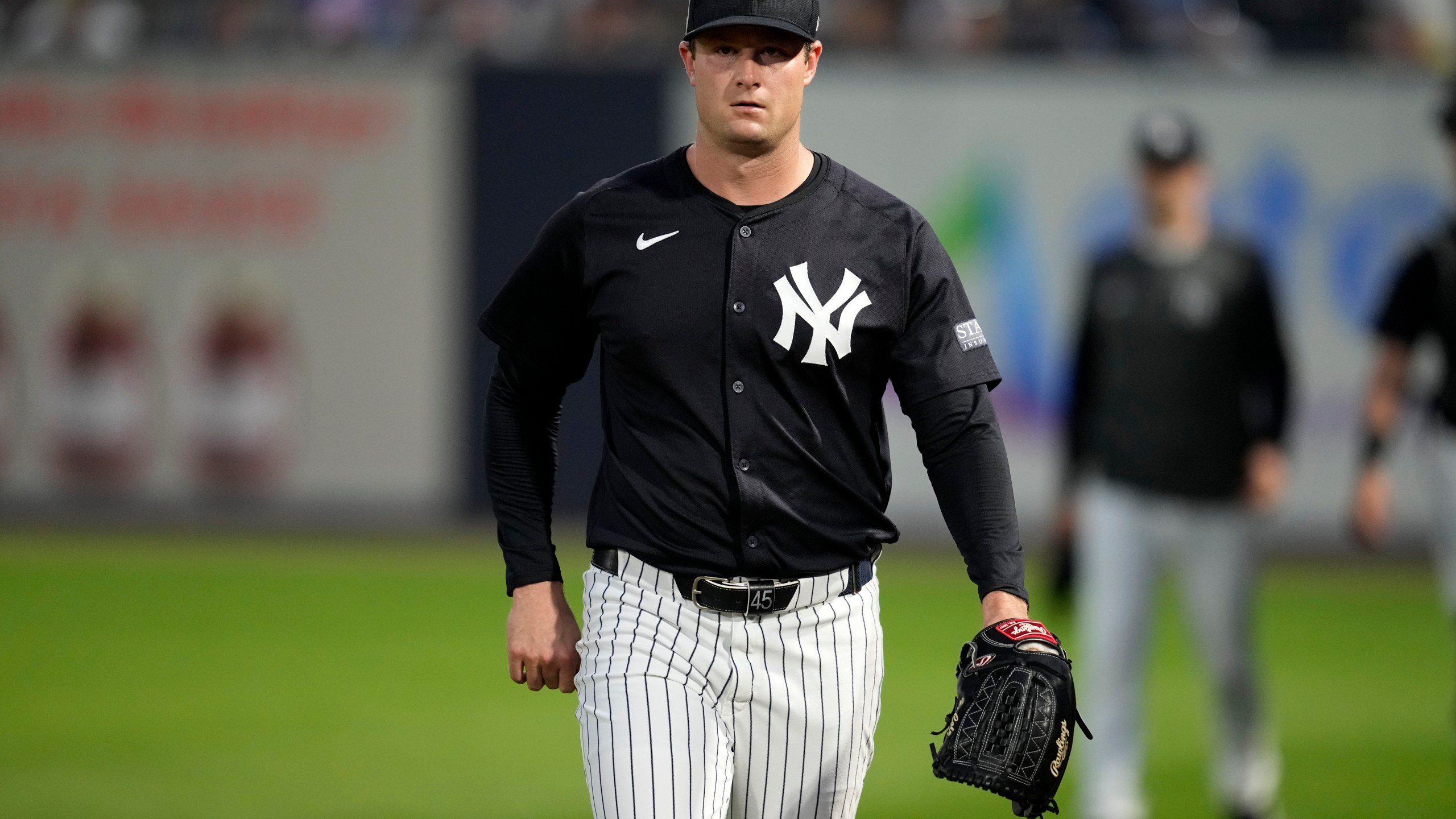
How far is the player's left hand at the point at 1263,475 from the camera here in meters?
7.34

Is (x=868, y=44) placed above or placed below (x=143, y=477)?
above

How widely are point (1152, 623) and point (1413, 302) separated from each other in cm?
173

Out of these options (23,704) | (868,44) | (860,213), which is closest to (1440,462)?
(860,213)

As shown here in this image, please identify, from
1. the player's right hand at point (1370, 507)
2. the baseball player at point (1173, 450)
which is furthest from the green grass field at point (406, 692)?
the player's right hand at point (1370, 507)

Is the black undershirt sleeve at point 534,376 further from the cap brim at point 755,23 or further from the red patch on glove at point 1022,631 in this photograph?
the red patch on glove at point 1022,631

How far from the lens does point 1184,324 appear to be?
7535 mm

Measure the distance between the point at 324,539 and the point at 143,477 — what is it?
2.42 m

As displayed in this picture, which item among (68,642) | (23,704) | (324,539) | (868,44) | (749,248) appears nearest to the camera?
(749,248)

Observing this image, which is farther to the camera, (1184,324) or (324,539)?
(324,539)

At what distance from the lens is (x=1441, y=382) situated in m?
7.29

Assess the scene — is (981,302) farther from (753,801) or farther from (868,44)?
(753,801)

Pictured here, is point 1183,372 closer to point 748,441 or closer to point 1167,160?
point 1167,160

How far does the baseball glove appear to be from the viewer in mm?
3410

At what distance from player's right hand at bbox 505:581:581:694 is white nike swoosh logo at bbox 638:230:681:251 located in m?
0.76
